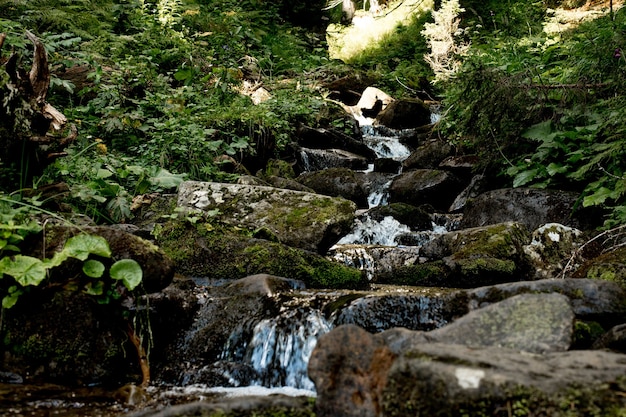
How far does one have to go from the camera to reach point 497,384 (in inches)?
64.2

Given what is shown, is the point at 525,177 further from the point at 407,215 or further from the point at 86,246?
the point at 86,246

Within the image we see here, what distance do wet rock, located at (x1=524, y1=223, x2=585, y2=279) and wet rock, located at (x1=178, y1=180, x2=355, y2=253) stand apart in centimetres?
230

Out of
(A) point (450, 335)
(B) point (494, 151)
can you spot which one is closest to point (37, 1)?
(B) point (494, 151)

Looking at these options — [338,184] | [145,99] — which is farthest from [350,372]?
[338,184]

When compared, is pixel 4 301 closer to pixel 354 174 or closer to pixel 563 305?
pixel 563 305

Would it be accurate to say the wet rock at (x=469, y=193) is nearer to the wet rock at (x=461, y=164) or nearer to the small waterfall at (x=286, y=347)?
the wet rock at (x=461, y=164)

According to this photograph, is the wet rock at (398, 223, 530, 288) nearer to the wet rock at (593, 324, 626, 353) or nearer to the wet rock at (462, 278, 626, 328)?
the wet rock at (462, 278, 626, 328)

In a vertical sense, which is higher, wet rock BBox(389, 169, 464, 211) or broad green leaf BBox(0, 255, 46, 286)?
wet rock BBox(389, 169, 464, 211)

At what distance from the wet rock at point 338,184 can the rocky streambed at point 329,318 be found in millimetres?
1770

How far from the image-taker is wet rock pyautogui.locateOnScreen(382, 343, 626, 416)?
5.19ft

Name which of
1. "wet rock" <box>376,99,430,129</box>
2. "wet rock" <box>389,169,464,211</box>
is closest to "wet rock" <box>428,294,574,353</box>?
"wet rock" <box>389,169,464,211</box>

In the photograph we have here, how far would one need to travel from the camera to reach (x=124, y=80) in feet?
28.0

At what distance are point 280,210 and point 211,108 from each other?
12.7 ft

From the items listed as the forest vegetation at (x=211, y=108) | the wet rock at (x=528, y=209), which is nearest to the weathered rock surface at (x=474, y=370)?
the forest vegetation at (x=211, y=108)
